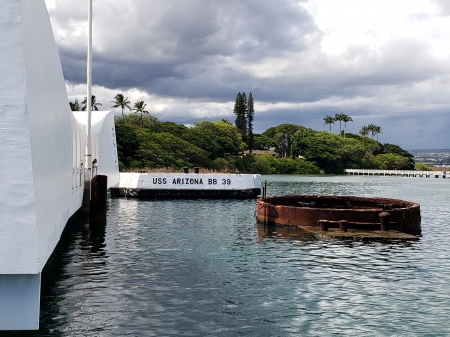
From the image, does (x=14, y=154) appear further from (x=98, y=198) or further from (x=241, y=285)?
(x=98, y=198)

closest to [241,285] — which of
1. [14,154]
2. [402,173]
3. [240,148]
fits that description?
[14,154]

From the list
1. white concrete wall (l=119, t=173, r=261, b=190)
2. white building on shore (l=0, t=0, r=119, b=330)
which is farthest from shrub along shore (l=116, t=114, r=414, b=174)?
white building on shore (l=0, t=0, r=119, b=330)

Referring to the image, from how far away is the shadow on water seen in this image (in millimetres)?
10328

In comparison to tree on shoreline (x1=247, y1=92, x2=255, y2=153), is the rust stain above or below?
below

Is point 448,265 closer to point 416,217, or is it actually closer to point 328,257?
point 328,257

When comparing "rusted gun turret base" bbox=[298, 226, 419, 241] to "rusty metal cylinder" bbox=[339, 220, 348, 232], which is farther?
"rusty metal cylinder" bbox=[339, 220, 348, 232]

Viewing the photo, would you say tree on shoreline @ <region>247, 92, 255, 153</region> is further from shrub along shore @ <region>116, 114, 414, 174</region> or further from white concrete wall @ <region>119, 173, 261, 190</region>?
white concrete wall @ <region>119, 173, 261, 190</region>

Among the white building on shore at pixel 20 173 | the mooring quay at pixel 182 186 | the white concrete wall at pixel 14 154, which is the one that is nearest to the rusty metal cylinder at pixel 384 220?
the white building on shore at pixel 20 173

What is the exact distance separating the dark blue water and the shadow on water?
0.03 m

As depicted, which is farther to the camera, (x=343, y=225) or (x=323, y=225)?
(x=323, y=225)

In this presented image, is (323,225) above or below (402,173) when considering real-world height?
below

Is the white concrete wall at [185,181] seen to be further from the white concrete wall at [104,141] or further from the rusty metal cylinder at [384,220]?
the rusty metal cylinder at [384,220]

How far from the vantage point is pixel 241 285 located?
45.3 feet

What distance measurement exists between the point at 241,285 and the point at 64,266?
5.56 m
